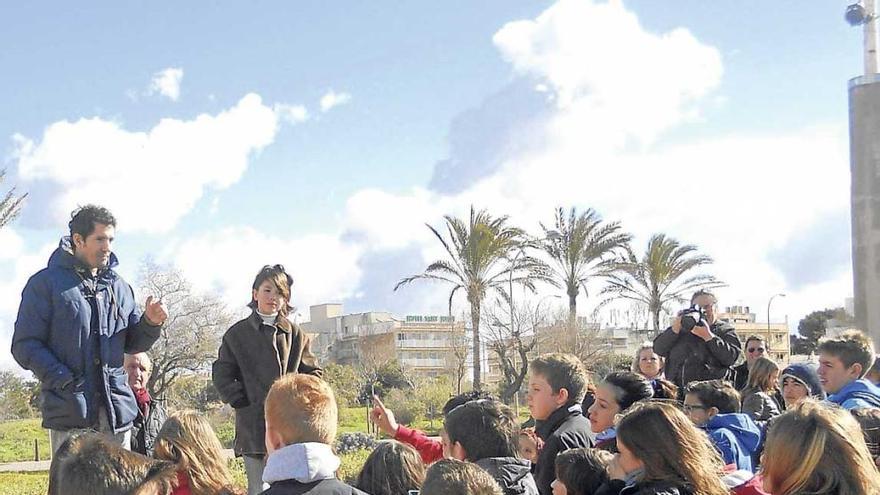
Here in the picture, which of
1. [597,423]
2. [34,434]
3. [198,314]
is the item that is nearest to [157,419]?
[597,423]

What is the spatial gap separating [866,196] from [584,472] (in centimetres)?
2125

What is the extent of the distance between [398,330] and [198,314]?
25.8 metres

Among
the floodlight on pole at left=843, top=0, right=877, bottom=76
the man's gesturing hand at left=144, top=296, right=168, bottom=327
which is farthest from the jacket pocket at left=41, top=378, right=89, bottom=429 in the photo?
the floodlight on pole at left=843, top=0, right=877, bottom=76

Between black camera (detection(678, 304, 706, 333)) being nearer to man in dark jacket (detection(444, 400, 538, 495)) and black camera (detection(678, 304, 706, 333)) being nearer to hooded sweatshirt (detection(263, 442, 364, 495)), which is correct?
man in dark jacket (detection(444, 400, 538, 495))

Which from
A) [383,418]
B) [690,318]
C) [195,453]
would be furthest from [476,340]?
[195,453]

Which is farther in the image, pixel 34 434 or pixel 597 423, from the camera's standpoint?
pixel 34 434

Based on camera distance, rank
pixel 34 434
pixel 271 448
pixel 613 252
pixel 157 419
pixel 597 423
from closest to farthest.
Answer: pixel 271 448 → pixel 597 423 → pixel 157 419 → pixel 34 434 → pixel 613 252

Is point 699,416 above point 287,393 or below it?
below

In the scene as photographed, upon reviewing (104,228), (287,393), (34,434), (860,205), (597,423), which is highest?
(860,205)

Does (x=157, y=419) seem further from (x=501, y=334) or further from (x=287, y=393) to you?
(x=501, y=334)

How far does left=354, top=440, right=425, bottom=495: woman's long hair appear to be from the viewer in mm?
4547

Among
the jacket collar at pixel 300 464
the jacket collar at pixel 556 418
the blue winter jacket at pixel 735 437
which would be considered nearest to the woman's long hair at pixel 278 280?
the jacket collar at pixel 556 418

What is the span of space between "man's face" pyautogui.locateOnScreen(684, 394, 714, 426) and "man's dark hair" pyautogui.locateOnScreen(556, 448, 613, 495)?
1.61 metres

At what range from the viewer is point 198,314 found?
117ft
